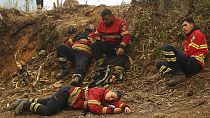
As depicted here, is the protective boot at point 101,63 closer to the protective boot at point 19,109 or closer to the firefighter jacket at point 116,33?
the firefighter jacket at point 116,33

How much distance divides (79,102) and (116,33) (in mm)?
2570

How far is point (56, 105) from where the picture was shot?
22.7 ft

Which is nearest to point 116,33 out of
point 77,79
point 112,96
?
point 77,79

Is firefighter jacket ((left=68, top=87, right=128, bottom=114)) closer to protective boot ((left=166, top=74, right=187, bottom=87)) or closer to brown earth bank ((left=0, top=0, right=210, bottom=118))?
brown earth bank ((left=0, top=0, right=210, bottom=118))

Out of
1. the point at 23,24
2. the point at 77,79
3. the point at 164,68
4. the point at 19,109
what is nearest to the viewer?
the point at 19,109

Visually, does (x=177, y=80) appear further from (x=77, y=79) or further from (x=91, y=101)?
(x=77, y=79)

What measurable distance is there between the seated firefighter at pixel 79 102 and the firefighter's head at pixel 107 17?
2.41m

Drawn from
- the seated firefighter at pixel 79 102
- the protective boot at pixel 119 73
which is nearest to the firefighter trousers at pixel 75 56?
the protective boot at pixel 119 73

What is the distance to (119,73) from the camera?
8648mm

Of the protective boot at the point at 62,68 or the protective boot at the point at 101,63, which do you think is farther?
the protective boot at the point at 62,68

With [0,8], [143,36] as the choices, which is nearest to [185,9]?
[143,36]

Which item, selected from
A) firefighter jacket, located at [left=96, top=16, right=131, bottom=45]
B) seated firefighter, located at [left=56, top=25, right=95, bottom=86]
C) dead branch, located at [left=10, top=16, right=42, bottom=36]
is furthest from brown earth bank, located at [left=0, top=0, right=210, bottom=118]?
firefighter jacket, located at [left=96, top=16, right=131, bottom=45]

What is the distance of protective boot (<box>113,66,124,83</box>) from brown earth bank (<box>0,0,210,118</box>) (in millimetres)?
133

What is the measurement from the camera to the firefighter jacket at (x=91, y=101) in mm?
6539
